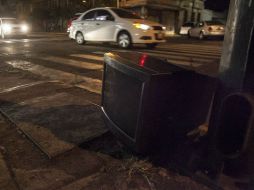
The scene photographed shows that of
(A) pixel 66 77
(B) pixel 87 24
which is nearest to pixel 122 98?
(A) pixel 66 77

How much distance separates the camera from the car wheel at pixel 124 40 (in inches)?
451

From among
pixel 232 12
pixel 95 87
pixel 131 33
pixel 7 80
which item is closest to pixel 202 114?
pixel 232 12

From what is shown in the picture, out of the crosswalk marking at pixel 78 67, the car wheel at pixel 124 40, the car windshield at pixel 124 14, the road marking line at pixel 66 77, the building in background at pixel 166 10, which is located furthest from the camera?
the building in background at pixel 166 10

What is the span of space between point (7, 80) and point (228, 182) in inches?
200

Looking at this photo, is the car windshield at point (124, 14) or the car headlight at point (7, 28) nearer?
the car windshield at point (124, 14)

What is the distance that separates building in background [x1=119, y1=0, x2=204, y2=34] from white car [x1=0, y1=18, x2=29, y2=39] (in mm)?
16890

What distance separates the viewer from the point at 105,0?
1448 inches

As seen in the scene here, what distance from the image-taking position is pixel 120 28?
1156 centimetres

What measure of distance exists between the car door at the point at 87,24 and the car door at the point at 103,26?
0.20 metres

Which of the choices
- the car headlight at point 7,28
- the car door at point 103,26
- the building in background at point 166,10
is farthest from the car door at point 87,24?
the building in background at point 166,10

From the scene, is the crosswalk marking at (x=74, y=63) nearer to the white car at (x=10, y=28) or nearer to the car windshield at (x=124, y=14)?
the car windshield at (x=124, y=14)

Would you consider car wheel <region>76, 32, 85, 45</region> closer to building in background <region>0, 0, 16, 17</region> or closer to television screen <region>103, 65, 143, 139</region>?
television screen <region>103, 65, 143, 139</region>

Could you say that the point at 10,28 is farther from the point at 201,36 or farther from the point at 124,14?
the point at 201,36

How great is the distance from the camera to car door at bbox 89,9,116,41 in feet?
39.3
